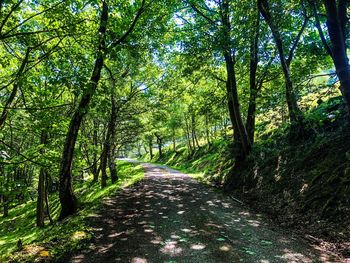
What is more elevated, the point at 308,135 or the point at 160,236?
the point at 308,135

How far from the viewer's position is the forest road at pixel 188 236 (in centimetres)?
498

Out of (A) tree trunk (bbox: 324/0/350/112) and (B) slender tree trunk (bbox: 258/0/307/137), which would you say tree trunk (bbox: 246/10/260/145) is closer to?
(B) slender tree trunk (bbox: 258/0/307/137)

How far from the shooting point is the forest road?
16.4 ft

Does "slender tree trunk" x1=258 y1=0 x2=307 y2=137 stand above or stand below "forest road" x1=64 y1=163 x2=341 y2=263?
above

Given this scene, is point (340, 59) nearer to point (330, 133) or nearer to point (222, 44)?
point (330, 133)

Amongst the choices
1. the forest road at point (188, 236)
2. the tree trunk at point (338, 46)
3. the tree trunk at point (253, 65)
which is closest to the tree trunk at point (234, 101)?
the tree trunk at point (253, 65)

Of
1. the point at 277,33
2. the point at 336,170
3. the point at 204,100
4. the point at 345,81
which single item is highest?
the point at 277,33

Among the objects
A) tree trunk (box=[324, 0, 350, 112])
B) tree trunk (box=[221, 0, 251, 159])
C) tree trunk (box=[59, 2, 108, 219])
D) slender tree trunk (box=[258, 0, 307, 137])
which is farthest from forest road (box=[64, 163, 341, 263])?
tree trunk (box=[221, 0, 251, 159])

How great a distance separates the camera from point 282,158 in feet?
35.2

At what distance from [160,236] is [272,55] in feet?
35.9

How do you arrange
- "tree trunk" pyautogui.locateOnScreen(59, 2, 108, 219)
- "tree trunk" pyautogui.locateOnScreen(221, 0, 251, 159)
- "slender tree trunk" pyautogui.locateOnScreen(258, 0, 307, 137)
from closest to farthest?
"tree trunk" pyautogui.locateOnScreen(59, 2, 108, 219) < "slender tree trunk" pyautogui.locateOnScreen(258, 0, 307, 137) < "tree trunk" pyautogui.locateOnScreen(221, 0, 251, 159)

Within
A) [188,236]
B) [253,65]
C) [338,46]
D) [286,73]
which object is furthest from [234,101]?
[188,236]

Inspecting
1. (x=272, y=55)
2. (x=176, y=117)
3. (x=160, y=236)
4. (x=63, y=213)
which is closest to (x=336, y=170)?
(x=160, y=236)

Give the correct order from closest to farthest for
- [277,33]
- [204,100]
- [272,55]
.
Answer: [277,33] → [272,55] → [204,100]
